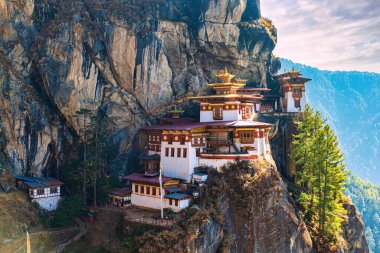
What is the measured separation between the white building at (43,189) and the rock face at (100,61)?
1842 millimetres

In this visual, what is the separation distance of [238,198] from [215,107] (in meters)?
14.3

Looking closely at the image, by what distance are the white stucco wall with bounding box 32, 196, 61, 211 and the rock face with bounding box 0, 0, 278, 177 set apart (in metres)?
4.02

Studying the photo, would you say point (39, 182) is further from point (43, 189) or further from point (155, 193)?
point (155, 193)

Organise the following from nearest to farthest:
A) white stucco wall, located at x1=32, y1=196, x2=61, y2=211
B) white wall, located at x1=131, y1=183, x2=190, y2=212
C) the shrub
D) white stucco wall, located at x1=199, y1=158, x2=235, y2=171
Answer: white wall, located at x1=131, y1=183, x2=190, y2=212 → the shrub → white stucco wall, located at x1=32, y1=196, x2=61, y2=211 → white stucco wall, located at x1=199, y1=158, x2=235, y2=171

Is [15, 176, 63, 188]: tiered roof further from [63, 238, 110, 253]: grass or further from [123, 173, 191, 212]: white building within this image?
[123, 173, 191, 212]: white building

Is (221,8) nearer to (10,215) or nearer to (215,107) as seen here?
(215,107)

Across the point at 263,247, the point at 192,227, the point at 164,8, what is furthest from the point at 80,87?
the point at 263,247

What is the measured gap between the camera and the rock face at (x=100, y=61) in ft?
153

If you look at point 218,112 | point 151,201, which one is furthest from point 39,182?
point 218,112

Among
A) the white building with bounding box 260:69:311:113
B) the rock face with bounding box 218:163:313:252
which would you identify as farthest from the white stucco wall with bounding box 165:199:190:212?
the white building with bounding box 260:69:311:113

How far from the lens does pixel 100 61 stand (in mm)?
52156

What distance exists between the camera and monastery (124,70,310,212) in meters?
43.7

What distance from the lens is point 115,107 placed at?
5253 cm

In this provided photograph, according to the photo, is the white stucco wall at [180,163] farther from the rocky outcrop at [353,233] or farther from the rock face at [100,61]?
the rocky outcrop at [353,233]
